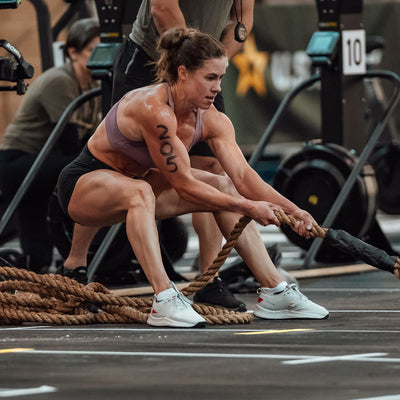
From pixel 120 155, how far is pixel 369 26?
663 cm

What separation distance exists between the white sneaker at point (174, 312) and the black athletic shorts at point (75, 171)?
2.03 feet

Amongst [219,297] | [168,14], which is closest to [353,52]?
[168,14]

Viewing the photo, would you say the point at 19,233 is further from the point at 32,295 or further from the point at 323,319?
the point at 323,319

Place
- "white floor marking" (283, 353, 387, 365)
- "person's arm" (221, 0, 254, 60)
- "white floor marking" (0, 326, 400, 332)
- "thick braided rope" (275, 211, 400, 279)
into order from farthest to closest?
"person's arm" (221, 0, 254, 60), "thick braided rope" (275, 211, 400, 279), "white floor marking" (0, 326, 400, 332), "white floor marking" (283, 353, 387, 365)

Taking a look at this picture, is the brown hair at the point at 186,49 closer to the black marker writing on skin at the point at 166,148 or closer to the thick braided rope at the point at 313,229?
the black marker writing on skin at the point at 166,148

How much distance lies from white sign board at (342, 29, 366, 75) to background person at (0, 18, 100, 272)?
1466 millimetres

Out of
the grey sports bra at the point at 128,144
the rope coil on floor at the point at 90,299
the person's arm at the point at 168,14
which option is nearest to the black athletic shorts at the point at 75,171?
the grey sports bra at the point at 128,144

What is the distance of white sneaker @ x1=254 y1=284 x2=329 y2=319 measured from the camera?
182 inches

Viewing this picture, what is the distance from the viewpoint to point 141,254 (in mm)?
4430

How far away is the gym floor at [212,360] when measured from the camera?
3021 millimetres

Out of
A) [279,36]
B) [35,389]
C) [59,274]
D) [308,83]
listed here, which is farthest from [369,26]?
[35,389]

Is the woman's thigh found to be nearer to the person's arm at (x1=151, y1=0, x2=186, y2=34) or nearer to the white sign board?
the person's arm at (x1=151, y1=0, x2=186, y2=34)

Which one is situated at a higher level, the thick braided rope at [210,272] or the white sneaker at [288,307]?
the thick braided rope at [210,272]

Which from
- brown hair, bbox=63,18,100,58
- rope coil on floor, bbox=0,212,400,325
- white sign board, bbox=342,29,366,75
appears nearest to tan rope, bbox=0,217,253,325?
rope coil on floor, bbox=0,212,400,325
